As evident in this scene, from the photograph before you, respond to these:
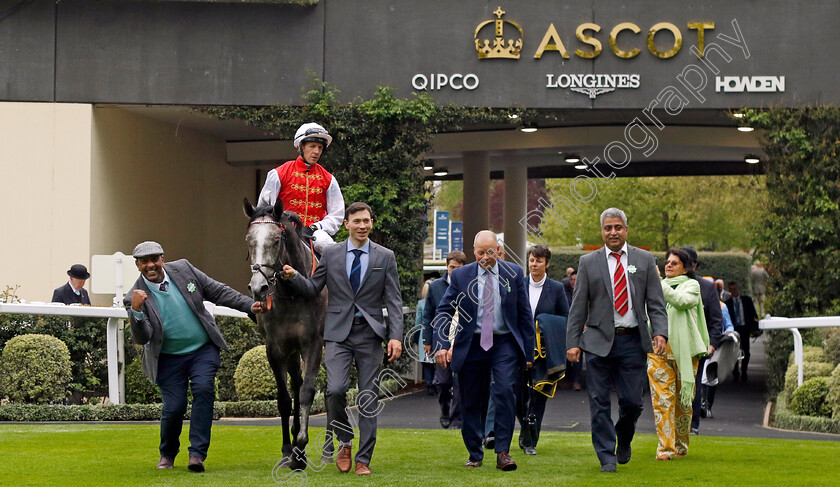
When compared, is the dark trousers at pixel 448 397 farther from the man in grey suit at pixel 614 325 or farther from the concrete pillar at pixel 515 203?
the concrete pillar at pixel 515 203

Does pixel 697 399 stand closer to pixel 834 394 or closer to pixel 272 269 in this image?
pixel 834 394

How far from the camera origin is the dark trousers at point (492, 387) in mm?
8625

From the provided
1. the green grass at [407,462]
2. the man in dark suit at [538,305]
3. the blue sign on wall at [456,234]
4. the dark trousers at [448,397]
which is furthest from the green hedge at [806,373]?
the blue sign on wall at [456,234]

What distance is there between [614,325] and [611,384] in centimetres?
49

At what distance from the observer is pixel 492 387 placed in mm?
8805

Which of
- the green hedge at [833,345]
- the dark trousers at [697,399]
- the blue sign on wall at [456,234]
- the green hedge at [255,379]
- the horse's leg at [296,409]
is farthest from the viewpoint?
Result: the blue sign on wall at [456,234]

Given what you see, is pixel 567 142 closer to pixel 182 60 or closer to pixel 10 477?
pixel 182 60

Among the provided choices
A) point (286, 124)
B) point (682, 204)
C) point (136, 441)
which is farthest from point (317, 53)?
point (682, 204)

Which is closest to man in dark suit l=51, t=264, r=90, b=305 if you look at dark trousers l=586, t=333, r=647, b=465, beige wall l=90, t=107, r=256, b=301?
beige wall l=90, t=107, r=256, b=301

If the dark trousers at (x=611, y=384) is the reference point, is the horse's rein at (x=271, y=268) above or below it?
above

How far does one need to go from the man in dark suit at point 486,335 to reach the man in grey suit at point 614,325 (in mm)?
419

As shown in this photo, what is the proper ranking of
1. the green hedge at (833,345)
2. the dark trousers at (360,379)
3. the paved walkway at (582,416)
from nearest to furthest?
the dark trousers at (360,379) < the paved walkway at (582,416) < the green hedge at (833,345)

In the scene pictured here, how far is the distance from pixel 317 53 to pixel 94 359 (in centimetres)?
642

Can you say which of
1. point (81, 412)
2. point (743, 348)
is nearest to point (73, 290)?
point (81, 412)
